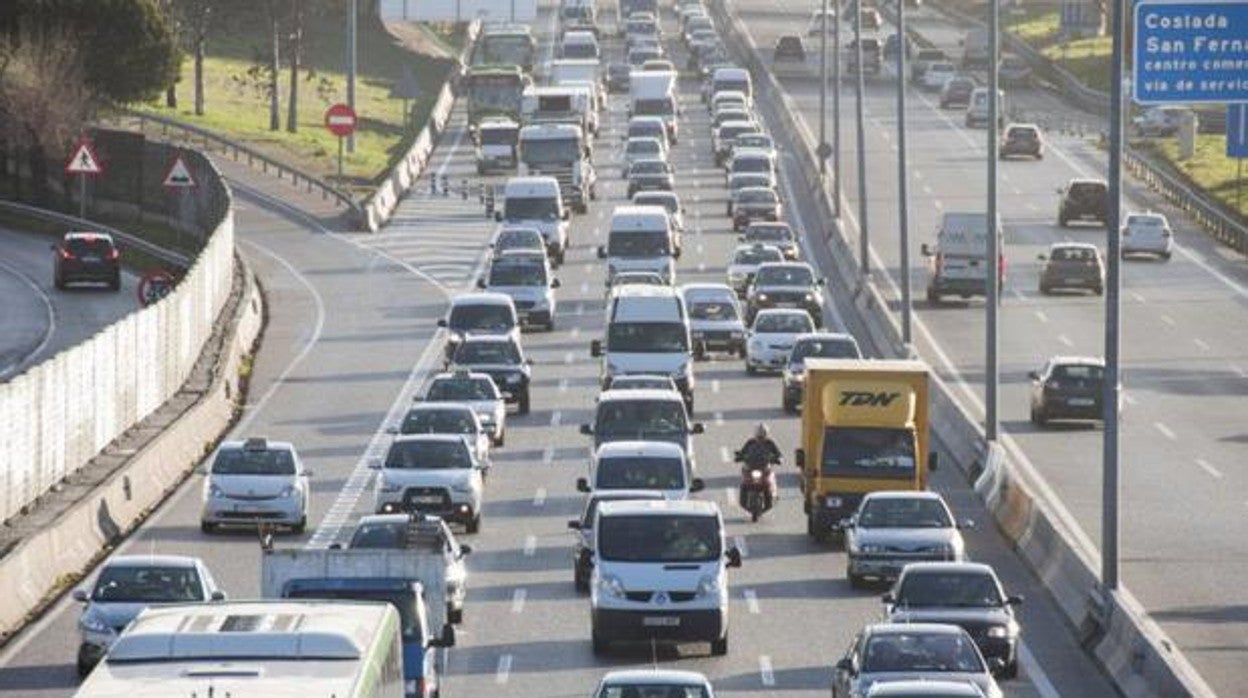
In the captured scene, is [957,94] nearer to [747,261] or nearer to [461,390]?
[747,261]

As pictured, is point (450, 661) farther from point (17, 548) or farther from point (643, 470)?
point (643, 470)

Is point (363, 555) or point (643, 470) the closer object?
point (363, 555)

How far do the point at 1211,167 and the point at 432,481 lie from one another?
7323 centimetres

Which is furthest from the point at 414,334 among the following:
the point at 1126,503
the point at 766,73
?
the point at 766,73

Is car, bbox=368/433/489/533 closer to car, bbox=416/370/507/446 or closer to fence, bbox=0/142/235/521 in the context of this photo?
fence, bbox=0/142/235/521

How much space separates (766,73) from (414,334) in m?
74.2

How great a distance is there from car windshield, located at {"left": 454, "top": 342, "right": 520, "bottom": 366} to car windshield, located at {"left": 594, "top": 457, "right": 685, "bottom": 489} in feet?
56.7

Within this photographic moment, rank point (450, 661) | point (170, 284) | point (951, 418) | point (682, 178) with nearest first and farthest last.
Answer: point (450, 661) → point (951, 418) → point (170, 284) → point (682, 178)

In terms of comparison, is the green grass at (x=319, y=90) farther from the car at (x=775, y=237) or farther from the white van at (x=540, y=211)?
the car at (x=775, y=237)

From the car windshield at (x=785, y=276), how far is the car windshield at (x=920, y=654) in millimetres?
45956

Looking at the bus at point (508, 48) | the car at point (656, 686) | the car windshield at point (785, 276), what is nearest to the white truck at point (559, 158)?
the car windshield at point (785, 276)

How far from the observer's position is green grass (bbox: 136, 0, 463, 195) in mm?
119000

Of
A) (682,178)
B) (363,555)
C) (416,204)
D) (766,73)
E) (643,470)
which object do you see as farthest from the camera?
(766,73)

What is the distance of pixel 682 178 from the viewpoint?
118 metres
